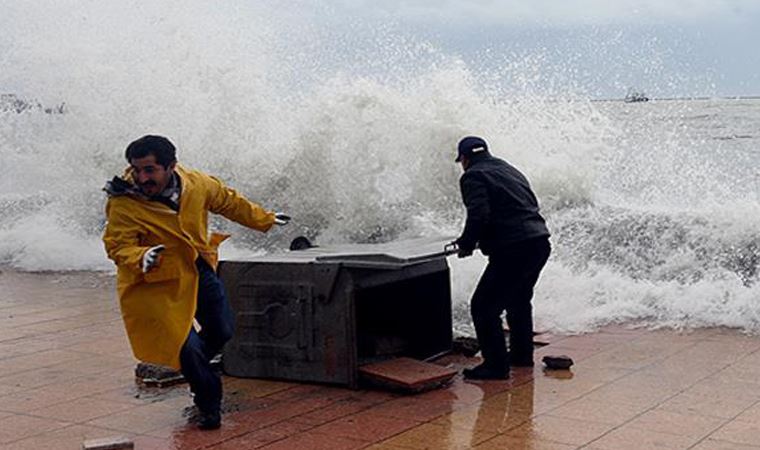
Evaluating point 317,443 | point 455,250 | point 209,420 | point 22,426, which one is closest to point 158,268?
point 209,420

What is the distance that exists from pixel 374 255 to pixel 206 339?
3.84 ft

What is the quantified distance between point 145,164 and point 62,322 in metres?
4.62

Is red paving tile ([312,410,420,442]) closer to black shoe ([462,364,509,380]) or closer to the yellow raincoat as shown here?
the yellow raincoat

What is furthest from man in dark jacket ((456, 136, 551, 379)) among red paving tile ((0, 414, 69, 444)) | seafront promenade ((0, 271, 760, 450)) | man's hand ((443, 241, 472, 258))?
A: red paving tile ((0, 414, 69, 444))

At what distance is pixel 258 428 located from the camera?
5.58 meters

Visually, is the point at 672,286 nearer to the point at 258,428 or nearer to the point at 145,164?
the point at 258,428

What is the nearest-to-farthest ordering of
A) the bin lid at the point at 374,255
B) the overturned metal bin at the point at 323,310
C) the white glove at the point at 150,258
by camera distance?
the white glove at the point at 150,258, the bin lid at the point at 374,255, the overturned metal bin at the point at 323,310

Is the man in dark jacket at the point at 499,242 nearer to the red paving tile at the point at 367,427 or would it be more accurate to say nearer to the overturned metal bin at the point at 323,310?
the overturned metal bin at the point at 323,310

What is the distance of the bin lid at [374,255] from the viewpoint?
19.7 feet

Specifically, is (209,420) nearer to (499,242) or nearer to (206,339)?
(206,339)

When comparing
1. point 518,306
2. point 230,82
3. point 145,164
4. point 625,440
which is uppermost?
point 230,82

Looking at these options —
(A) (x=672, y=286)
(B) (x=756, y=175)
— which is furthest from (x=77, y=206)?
(B) (x=756, y=175)

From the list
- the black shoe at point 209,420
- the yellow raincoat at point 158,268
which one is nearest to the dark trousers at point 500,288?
the black shoe at point 209,420

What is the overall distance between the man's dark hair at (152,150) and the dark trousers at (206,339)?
629 millimetres
